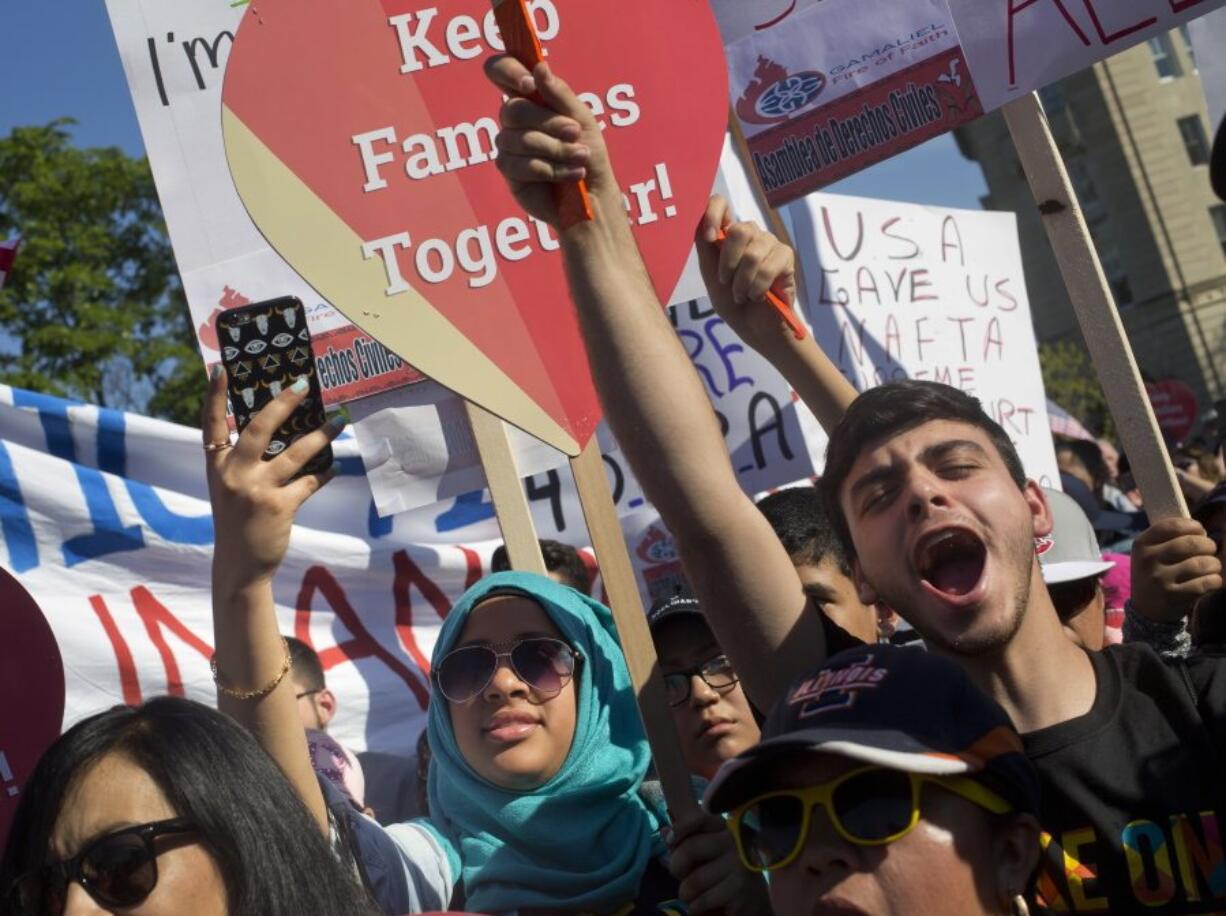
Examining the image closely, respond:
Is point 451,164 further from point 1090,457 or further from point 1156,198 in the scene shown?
point 1156,198

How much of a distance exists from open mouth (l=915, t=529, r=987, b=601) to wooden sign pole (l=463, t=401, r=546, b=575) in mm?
1050

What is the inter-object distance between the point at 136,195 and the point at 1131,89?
28.9m

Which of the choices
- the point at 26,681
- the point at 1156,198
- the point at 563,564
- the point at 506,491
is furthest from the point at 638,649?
the point at 1156,198

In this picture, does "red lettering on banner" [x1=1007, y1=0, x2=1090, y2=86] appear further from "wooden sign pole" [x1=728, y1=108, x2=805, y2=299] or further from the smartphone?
the smartphone

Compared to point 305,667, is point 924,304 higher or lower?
higher

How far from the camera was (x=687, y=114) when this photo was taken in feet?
8.51

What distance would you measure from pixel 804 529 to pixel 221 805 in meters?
1.55

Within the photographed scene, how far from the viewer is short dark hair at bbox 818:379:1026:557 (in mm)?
2141

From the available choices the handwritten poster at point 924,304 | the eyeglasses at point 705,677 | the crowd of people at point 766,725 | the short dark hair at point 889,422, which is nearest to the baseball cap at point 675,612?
the eyeglasses at point 705,677

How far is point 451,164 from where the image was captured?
2541mm

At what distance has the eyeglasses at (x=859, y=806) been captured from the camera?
1.55 m

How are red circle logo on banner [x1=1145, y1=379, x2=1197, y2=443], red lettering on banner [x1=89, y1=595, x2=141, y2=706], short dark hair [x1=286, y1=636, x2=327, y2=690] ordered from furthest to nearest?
red circle logo on banner [x1=1145, y1=379, x2=1197, y2=443] → red lettering on banner [x1=89, y1=595, x2=141, y2=706] → short dark hair [x1=286, y1=636, x2=327, y2=690]

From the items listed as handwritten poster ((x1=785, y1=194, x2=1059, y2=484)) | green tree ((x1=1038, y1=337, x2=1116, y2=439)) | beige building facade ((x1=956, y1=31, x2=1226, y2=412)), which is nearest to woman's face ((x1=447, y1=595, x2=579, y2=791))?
handwritten poster ((x1=785, y1=194, x2=1059, y2=484))

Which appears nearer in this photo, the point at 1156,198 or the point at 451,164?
the point at 451,164
